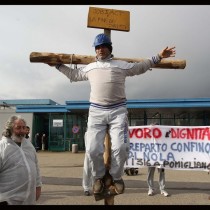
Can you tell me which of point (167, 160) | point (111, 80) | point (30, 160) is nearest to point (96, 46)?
point (111, 80)

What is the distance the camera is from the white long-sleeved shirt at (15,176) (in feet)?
14.1

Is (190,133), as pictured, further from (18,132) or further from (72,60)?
(18,132)

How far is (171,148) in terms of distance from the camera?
10.9 meters

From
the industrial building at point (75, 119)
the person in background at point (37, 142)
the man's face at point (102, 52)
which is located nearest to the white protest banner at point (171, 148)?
the man's face at point (102, 52)

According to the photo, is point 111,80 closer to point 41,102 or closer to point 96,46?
point 96,46

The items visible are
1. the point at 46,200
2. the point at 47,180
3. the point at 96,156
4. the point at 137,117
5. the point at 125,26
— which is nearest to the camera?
the point at 96,156

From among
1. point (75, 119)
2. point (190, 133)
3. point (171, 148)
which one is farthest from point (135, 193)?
point (75, 119)

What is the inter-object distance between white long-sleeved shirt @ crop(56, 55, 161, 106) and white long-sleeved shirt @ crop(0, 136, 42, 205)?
1.21 metres

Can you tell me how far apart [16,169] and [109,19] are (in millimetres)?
2576

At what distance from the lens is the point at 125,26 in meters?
5.25

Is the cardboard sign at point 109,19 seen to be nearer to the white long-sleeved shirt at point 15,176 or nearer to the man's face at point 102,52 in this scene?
the man's face at point 102,52

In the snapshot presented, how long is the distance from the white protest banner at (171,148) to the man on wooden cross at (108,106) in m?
6.28

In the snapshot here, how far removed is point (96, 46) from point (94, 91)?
2.05ft

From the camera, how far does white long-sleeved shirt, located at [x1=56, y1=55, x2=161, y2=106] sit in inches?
179
